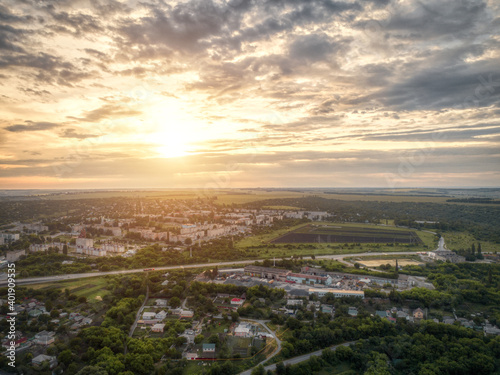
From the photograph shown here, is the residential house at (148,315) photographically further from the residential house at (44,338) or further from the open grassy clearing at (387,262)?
the open grassy clearing at (387,262)

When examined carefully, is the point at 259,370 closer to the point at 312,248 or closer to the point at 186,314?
the point at 186,314

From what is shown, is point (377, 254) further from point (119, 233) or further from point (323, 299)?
point (119, 233)

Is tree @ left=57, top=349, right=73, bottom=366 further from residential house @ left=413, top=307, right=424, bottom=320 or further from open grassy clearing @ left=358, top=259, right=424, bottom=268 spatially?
open grassy clearing @ left=358, top=259, right=424, bottom=268

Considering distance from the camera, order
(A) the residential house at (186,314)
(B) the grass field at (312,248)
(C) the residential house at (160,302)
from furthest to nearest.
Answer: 1. (B) the grass field at (312,248)
2. (C) the residential house at (160,302)
3. (A) the residential house at (186,314)

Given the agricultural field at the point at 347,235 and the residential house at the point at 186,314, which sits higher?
the residential house at the point at 186,314

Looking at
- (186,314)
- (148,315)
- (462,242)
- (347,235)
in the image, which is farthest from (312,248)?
(148,315)

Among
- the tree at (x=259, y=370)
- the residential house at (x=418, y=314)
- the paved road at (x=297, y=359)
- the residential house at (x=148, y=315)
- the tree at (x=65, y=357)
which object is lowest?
the paved road at (x=297, y=359)

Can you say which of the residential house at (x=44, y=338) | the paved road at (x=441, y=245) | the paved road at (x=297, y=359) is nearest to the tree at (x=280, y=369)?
the paved road at (x=297, y=359)
